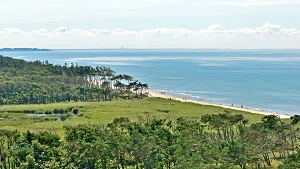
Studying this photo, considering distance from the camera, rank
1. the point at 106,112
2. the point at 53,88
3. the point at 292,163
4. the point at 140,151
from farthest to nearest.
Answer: the point at 53,88, the point at 106,112, the point at 140,151, the point at 292,163

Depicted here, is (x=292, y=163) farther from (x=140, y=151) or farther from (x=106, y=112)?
(x=106, y=112)

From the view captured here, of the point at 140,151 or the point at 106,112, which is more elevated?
the point at 140,151

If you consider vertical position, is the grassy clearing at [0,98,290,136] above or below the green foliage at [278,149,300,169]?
below

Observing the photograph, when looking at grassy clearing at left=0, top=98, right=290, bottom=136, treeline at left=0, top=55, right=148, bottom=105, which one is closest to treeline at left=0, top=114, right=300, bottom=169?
grassy clearing at left=0, top=98, right=290, bottom=136

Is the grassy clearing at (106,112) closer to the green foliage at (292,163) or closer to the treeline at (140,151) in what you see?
the treeline at (140,151)

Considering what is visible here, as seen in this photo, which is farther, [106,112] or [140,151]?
[106,112]

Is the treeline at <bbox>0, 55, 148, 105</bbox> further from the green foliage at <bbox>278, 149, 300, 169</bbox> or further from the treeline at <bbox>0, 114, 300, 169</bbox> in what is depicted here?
the green foliage at <bbox>278, 149, 300, 169</bbox>

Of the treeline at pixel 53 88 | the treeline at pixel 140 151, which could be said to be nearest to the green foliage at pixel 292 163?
the treeline at pixel 140 151

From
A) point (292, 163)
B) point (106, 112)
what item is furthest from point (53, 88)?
point (292, 163)

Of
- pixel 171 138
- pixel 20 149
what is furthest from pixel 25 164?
pixel 171 138
